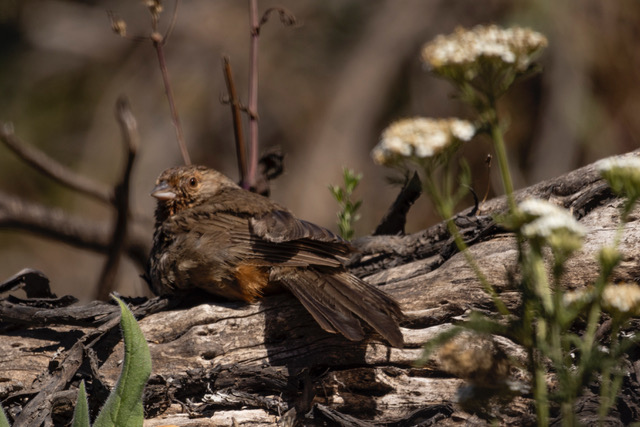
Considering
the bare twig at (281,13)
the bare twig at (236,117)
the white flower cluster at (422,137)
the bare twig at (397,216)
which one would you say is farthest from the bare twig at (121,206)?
the white flower cluster at (422,137)

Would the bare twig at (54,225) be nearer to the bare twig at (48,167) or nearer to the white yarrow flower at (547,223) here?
the bare twig at (48,167)

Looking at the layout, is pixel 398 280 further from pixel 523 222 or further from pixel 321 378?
pixel 523 222

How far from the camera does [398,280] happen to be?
12.4ft

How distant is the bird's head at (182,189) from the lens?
455cm

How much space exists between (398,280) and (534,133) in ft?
9.68

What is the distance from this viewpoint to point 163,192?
450 cm

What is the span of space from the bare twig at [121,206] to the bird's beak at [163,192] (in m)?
0.28

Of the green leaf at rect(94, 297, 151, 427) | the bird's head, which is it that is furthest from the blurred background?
the green leaf at rect(94, 297, 151, 427)

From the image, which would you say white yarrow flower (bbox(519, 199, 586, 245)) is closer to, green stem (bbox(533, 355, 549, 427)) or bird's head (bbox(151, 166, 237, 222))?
green stem (bbox(533, 355, 549, 427))

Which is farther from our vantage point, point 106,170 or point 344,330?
point 106,170

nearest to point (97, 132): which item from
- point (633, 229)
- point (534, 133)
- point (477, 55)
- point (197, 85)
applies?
point (197, 85)

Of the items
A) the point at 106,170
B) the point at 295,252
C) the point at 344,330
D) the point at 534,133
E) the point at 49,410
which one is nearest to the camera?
the point at 49,410

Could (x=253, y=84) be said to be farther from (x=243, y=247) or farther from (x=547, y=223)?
(x=547, y=223)

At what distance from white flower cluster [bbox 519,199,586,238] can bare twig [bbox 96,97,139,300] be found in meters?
2.23
